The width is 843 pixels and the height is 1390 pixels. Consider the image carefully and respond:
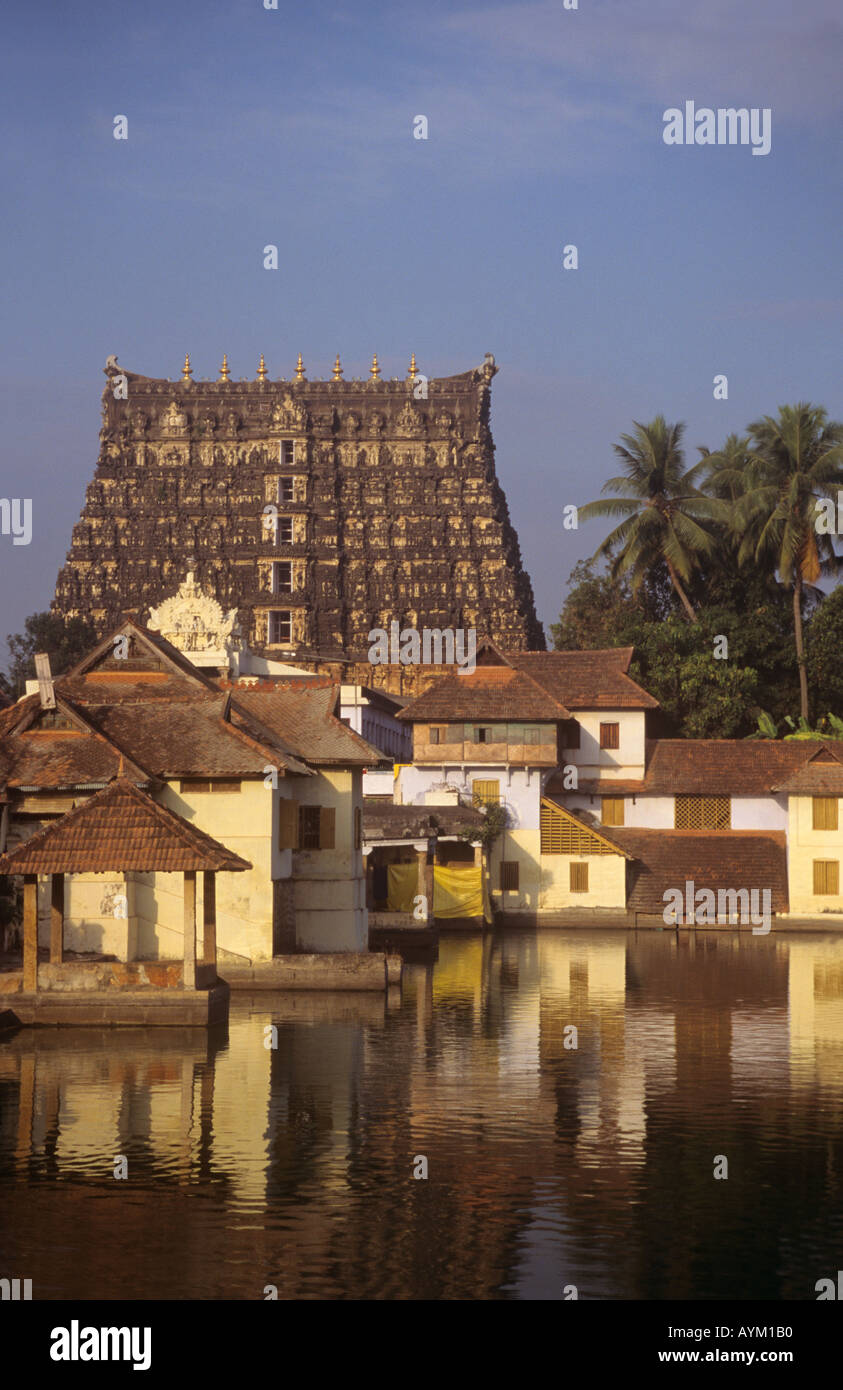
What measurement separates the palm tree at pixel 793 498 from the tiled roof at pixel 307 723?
121ft

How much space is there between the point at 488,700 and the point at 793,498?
1991 cm

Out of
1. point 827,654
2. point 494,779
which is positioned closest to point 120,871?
point 494,779

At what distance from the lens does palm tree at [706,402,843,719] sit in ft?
240

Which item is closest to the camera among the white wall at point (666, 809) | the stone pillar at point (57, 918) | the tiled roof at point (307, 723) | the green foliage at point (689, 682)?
the stone pillar at point (57, 918)

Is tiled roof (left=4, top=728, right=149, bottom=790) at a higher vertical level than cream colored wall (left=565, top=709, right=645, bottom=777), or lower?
lower

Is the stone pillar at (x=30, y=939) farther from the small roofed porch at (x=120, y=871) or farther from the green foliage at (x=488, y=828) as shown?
the green foliage at (x=488, y=828)

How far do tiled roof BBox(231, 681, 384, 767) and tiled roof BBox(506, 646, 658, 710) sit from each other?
882 inches

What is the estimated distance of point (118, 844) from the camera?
29859 mm

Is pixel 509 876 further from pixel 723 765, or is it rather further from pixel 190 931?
pixel 190 931

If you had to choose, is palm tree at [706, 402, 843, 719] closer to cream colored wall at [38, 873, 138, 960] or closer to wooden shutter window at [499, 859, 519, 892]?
wooden shutter window at [499, 859, 519, 892]

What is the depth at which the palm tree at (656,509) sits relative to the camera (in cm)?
7731

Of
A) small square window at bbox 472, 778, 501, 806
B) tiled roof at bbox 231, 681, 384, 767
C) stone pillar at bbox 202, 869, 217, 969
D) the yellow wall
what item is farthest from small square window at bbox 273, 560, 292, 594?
stone pillar at bbox 202, 869, 217, 969

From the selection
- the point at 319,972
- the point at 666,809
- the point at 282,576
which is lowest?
the point at 319,972

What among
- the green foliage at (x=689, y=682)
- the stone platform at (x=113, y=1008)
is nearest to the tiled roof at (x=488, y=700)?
the green foliage at (x=689, y=682)
